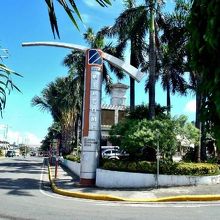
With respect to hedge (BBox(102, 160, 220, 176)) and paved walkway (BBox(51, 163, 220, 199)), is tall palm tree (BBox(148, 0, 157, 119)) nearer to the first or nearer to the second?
hedge (BBox(102, 160, 220, 176))

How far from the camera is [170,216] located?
1276 cm

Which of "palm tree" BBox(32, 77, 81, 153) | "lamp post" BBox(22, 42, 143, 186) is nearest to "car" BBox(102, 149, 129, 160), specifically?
"lamp post" BBox(22, 42, 143, 186)

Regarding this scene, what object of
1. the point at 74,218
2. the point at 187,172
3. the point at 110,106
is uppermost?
the point at 110,106

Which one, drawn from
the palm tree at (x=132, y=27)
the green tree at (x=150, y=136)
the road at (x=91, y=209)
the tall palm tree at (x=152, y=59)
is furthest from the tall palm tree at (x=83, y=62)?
the road at (x=91, y=209)

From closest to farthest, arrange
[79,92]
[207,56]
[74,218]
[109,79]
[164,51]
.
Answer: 1. [207,56]
2. [74,218]
3. [164,51]
4. [109,79]
5. [79,92]

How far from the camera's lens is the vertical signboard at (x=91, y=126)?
22272 mm

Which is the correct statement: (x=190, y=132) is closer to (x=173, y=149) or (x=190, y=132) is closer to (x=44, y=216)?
(x=173, y=149)

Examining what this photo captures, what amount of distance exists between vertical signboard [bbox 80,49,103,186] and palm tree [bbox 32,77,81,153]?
89.8 feet

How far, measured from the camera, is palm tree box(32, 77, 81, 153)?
52619mm

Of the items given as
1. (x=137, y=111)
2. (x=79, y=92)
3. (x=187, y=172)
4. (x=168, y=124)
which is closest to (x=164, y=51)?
(x=137, y=111)

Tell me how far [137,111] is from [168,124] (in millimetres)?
4375

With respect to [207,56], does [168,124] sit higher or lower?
higher

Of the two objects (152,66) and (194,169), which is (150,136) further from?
(152,66)

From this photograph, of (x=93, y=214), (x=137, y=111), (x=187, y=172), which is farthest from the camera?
(x=137, y=111)
